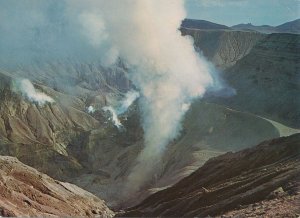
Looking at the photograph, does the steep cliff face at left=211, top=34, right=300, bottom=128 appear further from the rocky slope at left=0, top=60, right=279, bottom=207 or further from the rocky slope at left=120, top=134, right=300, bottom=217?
the rocky slope at left=120, top=134, right=300, bottom=217

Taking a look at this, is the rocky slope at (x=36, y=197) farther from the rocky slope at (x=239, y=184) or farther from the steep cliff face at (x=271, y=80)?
the steep cliff face at (x=271, y=80)

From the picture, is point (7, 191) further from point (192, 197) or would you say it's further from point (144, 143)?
point (144, 143)

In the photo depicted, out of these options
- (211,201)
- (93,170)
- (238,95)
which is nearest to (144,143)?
(93,170)

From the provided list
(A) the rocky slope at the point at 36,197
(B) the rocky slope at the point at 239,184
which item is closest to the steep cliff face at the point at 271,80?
(B) the rocky slope at the point at 239,184

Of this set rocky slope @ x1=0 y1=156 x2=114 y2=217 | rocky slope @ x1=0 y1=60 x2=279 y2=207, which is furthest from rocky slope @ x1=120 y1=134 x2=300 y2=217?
rocky slope @ x1=0 y1=60 x2=279 y2=207

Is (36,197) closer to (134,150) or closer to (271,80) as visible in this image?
(134,150)

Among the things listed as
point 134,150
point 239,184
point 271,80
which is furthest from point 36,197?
point 271,80
